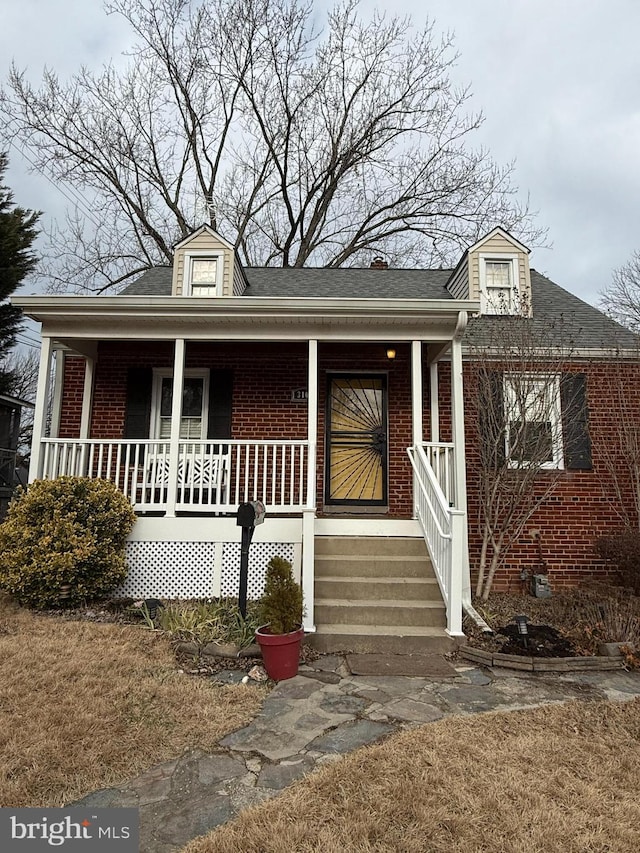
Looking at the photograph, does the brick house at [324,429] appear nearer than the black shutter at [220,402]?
Yes

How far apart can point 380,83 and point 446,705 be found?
58.5 ft

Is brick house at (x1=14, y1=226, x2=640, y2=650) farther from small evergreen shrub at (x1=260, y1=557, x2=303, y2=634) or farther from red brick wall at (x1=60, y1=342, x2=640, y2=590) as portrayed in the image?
small evergreen shrub at (x1=260, y1=557, x2=303, y2=634)

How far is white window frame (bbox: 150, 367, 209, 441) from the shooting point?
25.3ft

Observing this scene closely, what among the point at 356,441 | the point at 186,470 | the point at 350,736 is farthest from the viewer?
the point at 356,441

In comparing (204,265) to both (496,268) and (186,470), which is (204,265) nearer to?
(186,470)

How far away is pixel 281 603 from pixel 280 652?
1.18ft

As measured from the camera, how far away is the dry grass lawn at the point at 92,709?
258cm

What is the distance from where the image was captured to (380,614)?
5035 mm

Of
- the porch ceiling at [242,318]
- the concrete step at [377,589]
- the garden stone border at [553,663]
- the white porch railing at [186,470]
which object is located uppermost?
the porch ceiling at [242,318]

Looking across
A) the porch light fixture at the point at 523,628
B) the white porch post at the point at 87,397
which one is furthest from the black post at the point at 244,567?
the white porch post at the point at 87,397

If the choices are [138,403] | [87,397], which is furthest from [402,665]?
[87,397]

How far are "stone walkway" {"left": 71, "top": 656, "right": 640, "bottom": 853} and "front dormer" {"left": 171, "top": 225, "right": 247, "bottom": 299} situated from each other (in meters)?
6.29

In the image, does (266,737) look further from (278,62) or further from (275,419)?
(278,62)

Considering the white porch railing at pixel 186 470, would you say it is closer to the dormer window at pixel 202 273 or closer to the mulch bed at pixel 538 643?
the mulch bed at pixel 538 643
